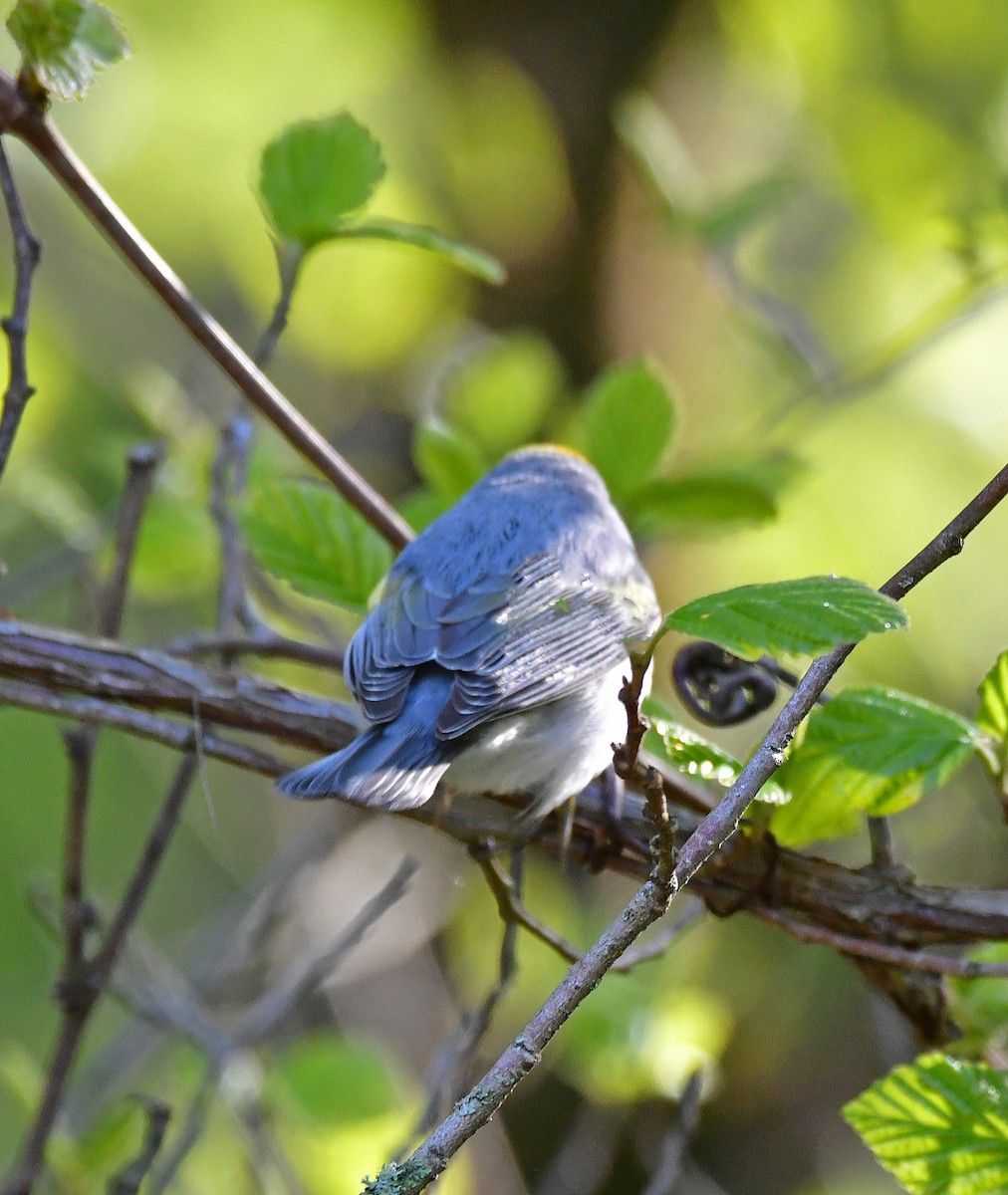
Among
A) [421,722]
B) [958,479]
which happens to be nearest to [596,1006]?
[421,722]

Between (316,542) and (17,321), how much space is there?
55 centimetres

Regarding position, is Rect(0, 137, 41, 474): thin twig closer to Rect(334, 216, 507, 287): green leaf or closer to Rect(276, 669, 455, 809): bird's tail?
Rect(334, 216, 507, 287): green leaf

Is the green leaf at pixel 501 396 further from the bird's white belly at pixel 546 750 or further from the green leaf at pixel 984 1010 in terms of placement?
the green leaf at pixel 984 1010

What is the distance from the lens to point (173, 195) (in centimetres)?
373

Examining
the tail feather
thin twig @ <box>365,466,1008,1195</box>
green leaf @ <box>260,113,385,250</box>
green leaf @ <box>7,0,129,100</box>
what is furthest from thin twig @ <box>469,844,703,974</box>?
green leaf @ <box>7,0,129,100</box>

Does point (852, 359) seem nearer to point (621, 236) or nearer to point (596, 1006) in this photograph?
point (621, 236)

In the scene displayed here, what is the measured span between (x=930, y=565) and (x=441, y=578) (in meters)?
1.05

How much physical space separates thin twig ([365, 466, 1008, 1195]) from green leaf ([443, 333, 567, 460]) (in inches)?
58.9

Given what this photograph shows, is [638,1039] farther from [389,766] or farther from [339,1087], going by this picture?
[389,766]

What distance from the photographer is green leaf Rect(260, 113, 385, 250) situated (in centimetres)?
188

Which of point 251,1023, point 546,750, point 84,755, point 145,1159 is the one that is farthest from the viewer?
point 251,1023

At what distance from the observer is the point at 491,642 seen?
2158mm

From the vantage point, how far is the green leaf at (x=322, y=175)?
188cm

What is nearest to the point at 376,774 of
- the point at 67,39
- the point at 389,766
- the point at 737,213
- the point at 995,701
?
the point at 389,766
